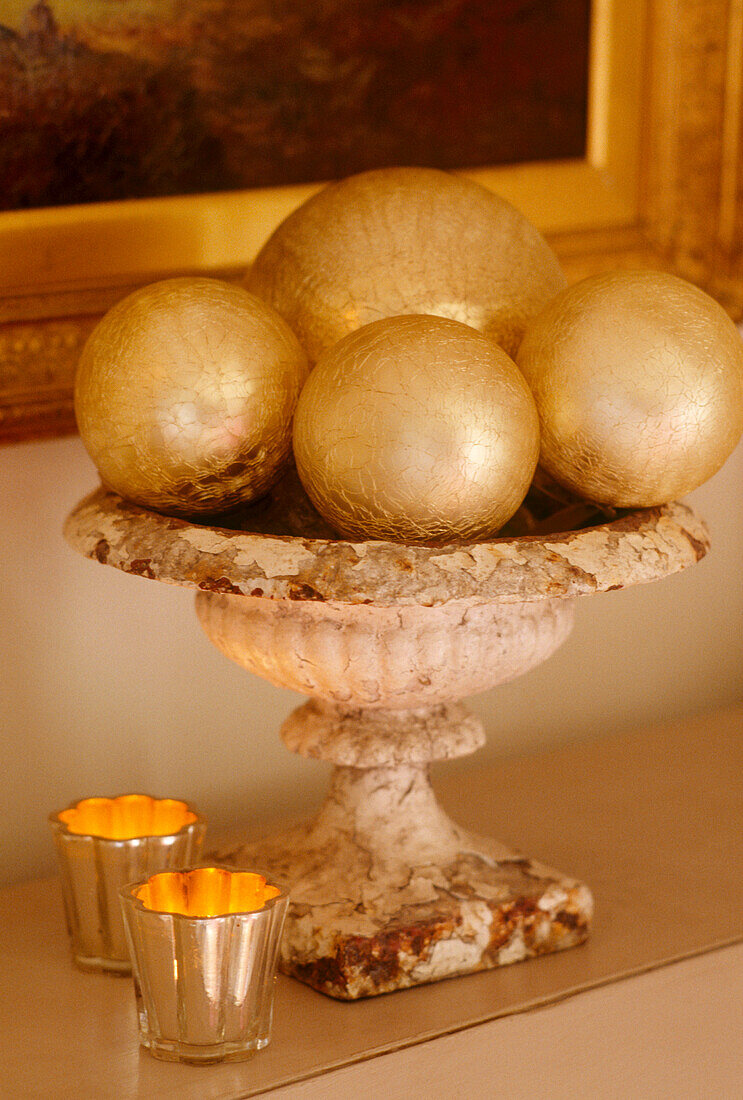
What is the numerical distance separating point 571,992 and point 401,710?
0.67 feet

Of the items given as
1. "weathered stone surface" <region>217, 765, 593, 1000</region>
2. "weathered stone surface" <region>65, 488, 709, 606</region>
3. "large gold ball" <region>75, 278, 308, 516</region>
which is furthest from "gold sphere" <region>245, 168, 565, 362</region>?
"weathered stone surface" <region>217, 765, 593, 1000</region>

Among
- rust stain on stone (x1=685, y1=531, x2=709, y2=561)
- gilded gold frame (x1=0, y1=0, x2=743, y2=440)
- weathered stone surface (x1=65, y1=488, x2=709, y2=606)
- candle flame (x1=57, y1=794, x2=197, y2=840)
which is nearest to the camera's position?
weathered stone surface (x1=65, y1=488, x2=709, y2=606)

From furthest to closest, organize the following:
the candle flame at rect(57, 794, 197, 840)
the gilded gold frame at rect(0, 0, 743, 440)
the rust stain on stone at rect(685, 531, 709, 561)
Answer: the gilded gold frame at rect(0, 0, 743, 440) → the candle flame at rect(57, 794, 197, 840) → the rust stain on stone at rect(685, 531, 709, 561)

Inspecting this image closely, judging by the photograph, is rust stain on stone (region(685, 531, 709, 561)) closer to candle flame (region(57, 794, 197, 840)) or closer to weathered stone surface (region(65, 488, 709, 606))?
weathered stone surface (region(65, 488, 709, 606))

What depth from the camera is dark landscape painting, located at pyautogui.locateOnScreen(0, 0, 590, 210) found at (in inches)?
37.7

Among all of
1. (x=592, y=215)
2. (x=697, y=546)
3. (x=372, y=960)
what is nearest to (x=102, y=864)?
(x=372, y=960)

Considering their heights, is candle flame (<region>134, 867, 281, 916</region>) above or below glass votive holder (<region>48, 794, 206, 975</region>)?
above

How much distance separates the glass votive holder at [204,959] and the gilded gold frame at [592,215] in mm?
417

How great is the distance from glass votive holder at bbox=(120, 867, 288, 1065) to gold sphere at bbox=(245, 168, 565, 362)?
329mm

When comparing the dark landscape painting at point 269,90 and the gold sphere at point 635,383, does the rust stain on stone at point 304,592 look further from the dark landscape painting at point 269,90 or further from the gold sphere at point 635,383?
the dark landscape painting at point 269,90

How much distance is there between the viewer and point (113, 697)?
3.67ft

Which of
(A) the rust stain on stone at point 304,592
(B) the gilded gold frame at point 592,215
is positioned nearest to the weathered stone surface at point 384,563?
(A) the rust stain on stone at point 304,592

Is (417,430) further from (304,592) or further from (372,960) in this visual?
(372,960)

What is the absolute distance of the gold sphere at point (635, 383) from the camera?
74cm
